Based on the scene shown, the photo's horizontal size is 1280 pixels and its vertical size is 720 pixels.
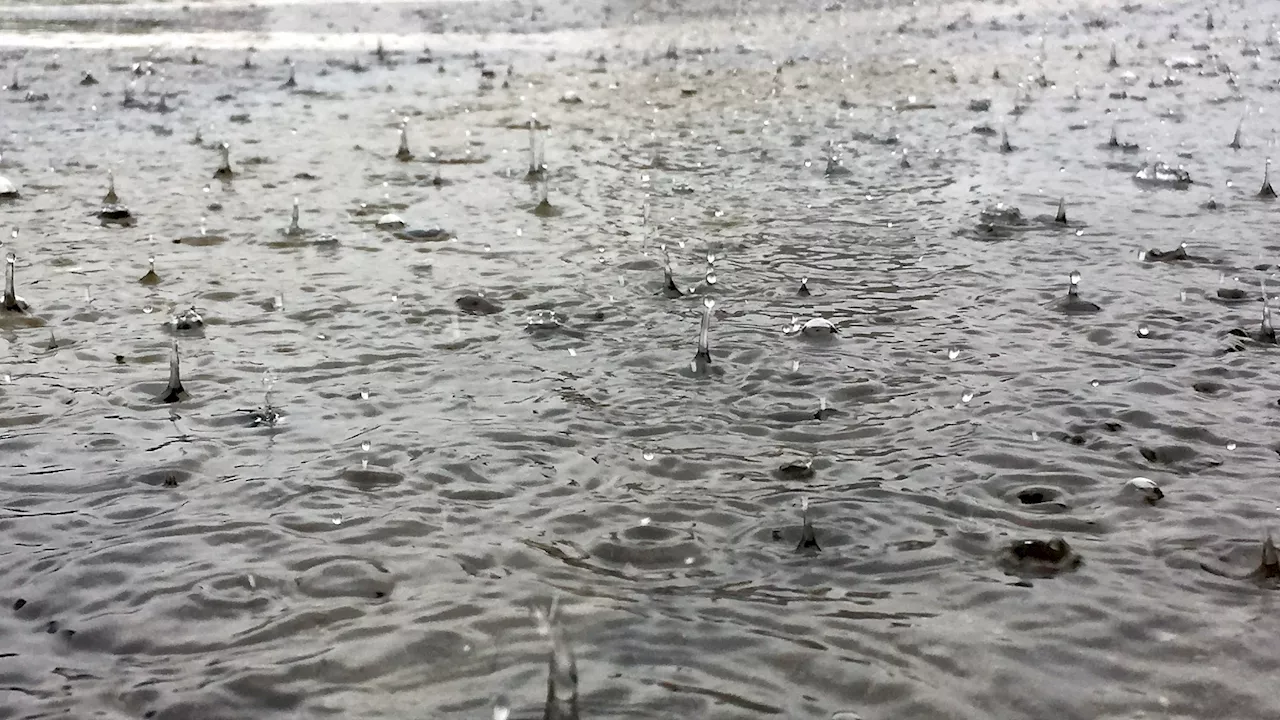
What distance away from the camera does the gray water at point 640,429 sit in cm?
331

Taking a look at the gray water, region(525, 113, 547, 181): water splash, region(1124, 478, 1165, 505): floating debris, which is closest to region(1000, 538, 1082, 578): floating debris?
the gray water

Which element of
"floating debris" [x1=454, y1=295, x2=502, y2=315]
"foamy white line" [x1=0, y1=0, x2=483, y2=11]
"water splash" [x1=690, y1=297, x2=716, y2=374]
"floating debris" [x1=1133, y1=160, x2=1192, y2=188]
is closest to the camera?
"water splash" [x1=690, y1=297, x2=716, y2=374]

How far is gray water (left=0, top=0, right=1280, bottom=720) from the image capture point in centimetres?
331

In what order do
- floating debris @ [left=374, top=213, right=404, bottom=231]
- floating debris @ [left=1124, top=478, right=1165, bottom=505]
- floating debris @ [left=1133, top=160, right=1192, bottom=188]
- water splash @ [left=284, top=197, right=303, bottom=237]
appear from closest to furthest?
floating debris @ [left=1124, top=478, right=1165, bottom=505] < water splash @ [left=284, top=197, right=303, bottom=237] < floating debris @ [left=374, top=213, right=404, bottom=231] < floating debris @ [left=1133, top=160, right=1192, bottom=188]

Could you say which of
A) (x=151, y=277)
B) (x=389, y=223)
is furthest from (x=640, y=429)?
(x=389, y=223)

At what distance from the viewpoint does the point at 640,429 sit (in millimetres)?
5004

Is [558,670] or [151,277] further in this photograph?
[151,277]

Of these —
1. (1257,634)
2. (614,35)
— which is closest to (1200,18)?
(614,35)

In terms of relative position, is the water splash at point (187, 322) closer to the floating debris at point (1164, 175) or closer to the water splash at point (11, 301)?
the water splash at point (11, 301)

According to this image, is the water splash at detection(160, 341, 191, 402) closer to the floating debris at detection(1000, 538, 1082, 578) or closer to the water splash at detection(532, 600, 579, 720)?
the water splash at detection(532, 600, 579, 720)

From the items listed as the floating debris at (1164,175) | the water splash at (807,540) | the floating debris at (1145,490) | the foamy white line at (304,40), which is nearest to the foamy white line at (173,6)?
the foamy white line at (304,40)

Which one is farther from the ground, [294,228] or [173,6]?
[173,6]

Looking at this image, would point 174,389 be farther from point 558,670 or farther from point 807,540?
point 807,540

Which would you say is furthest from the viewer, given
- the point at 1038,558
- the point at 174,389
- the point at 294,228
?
the point at 294,228
